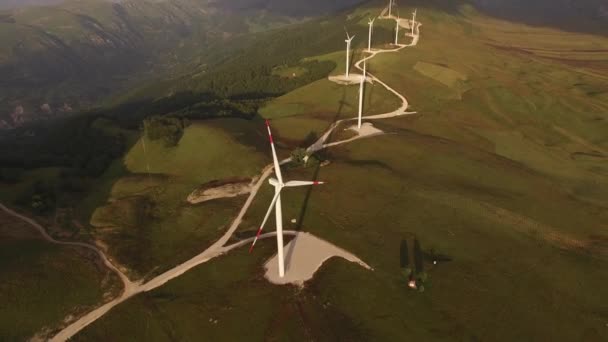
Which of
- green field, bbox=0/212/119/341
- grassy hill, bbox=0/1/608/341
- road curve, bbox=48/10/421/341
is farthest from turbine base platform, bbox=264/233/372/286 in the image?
green field, bbox=0/212/119/341

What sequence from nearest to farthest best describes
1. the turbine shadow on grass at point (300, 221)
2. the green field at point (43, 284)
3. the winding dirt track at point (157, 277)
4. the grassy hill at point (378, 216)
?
1. the green field at point (43, 284)
2. the grassy hill at point (378, 216)
3. the winding dirt track at point (157, 277)
4. the turbine shadow on grass at point (300, 221)

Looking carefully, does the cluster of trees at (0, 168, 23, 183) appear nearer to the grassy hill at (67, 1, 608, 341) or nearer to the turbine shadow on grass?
the grassy hill at (67, 1, 608, 341)

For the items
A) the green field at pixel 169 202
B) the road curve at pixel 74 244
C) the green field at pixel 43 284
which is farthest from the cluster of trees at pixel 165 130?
the green field at pixel 43 284

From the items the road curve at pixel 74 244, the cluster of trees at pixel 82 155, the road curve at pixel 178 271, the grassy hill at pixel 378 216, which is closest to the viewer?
the road curve at pixel 178 271

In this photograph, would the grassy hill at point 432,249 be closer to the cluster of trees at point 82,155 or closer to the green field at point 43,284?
the green field at point 43,284

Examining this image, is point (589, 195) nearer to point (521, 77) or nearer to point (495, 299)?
point (495, 299)

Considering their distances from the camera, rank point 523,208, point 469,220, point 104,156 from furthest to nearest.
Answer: point 104,156
point 523,208
point 469,220

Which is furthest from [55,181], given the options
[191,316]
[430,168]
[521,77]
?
[521,77]
